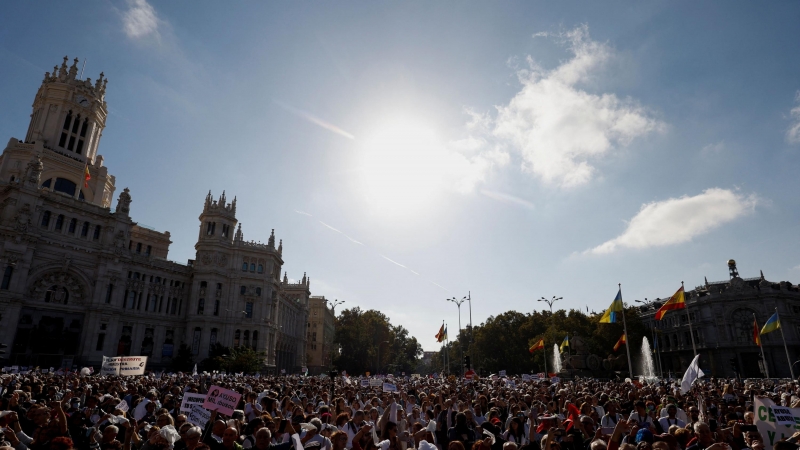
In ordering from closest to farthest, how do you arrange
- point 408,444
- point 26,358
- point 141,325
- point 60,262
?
point 408,444, point 26,358, point 60,262, point 141,325

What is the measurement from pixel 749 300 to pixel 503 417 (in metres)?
82.5

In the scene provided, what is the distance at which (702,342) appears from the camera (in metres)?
78.1

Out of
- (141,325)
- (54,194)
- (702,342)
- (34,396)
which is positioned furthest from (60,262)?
(702,342)

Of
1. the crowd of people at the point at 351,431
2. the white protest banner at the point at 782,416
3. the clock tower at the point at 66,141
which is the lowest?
the crowd of people at the point at 351,431

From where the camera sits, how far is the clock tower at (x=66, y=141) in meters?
57.8

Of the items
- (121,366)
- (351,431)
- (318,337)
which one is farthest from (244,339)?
(351,431)

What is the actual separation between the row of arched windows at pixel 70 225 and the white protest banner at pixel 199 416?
187 feet

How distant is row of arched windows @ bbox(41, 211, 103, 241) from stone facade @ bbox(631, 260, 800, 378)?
82.2 m

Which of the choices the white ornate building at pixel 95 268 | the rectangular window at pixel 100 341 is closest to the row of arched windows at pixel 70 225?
the white ornate building at pixel 95 268

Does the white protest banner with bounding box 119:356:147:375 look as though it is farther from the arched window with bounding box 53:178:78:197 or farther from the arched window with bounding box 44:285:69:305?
the arched window with bounding box 53:178:78:197

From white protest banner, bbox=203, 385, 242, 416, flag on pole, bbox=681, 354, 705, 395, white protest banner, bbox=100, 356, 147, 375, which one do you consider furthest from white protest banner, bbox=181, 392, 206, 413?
white protest banner, bbox=100, 356, 147, 375

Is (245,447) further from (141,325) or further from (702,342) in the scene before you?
(702,342)

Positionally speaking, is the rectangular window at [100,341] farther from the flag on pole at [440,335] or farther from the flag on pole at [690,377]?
the flag on pole at [690,377]

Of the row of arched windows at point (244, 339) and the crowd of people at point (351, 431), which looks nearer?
the crowd of people at point (351, 431)
